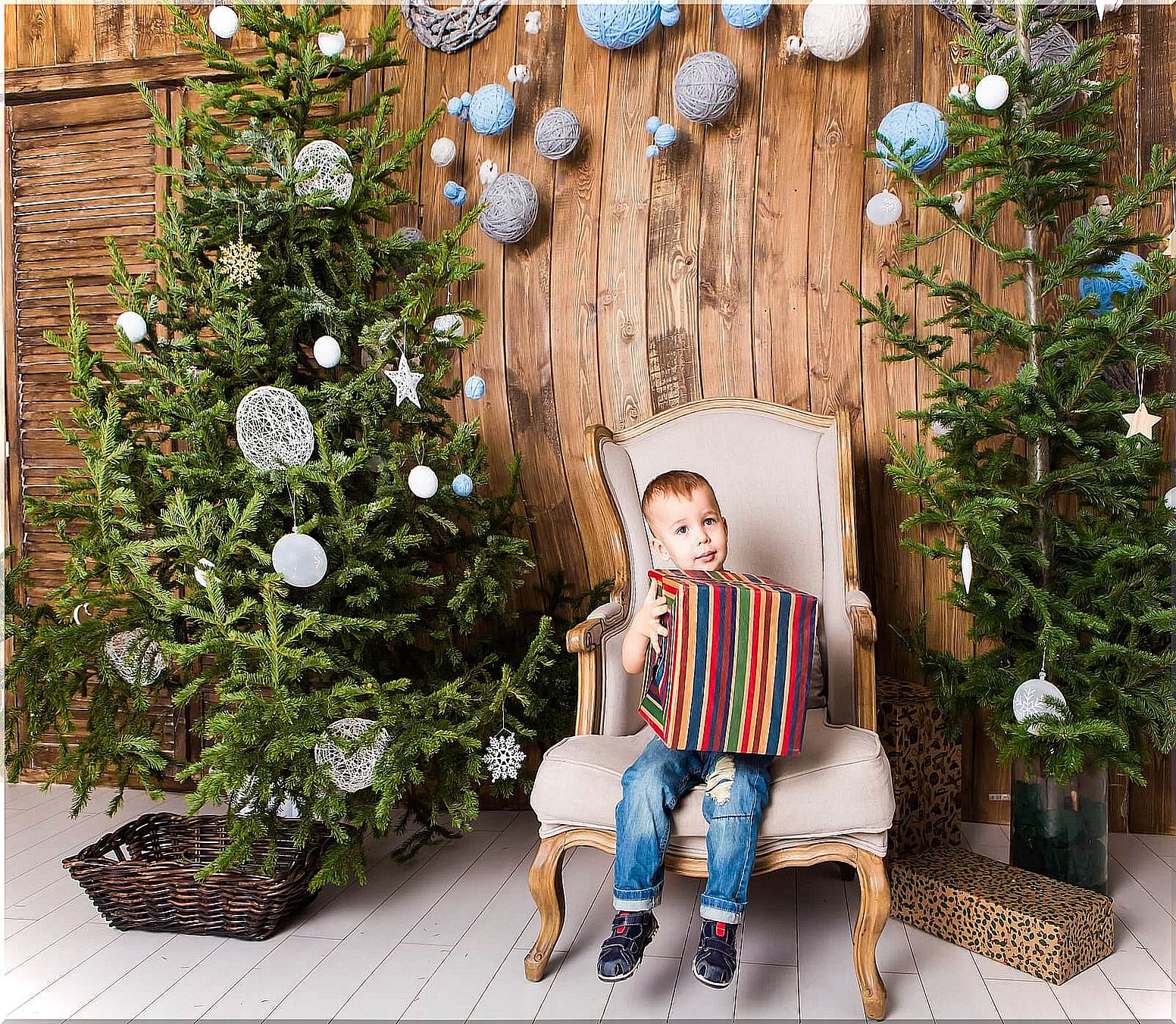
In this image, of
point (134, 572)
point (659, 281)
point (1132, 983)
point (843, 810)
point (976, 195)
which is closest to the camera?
point (843, 810)

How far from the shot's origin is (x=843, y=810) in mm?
1646

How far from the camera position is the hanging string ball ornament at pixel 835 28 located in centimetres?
231

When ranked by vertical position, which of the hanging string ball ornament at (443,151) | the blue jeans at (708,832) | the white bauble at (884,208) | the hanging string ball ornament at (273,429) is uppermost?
the hanging string ball ornament at (443,151)

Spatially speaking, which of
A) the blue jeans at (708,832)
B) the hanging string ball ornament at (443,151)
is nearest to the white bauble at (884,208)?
the hanging string ball ornament at (443,151)

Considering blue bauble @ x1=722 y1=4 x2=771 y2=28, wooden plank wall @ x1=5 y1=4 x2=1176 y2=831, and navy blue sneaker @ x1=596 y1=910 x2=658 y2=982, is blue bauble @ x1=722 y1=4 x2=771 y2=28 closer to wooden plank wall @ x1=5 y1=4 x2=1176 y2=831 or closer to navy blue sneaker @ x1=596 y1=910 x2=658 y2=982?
wooden plank wall @ x1=5 y1=4 x2=1176 y2=831

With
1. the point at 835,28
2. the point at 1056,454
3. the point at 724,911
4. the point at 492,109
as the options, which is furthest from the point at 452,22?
the point at 724,911

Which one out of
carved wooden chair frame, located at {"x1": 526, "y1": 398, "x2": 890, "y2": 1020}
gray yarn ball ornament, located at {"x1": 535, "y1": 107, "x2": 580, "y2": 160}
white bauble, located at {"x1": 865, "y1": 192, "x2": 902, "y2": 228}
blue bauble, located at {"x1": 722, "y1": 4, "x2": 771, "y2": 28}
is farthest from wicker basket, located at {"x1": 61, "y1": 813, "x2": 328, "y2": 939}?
blue bauble, located at {"x1": 722, "y1": 4, "x2": 771, "y2": 28}

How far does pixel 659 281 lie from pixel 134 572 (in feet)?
4.93

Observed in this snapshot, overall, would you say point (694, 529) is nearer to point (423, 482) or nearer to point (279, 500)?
point (423, 482)

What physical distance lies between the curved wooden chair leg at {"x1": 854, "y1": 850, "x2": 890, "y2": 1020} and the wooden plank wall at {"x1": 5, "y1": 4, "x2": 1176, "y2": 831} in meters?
0.94

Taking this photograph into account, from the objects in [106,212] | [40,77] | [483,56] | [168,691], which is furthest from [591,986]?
[40,77]

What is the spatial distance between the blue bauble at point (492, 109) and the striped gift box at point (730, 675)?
1.51 m

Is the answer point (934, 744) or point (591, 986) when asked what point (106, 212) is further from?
point (934, 744)

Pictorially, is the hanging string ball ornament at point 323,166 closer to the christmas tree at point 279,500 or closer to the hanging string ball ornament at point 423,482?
the christmas tree at point 279,500
